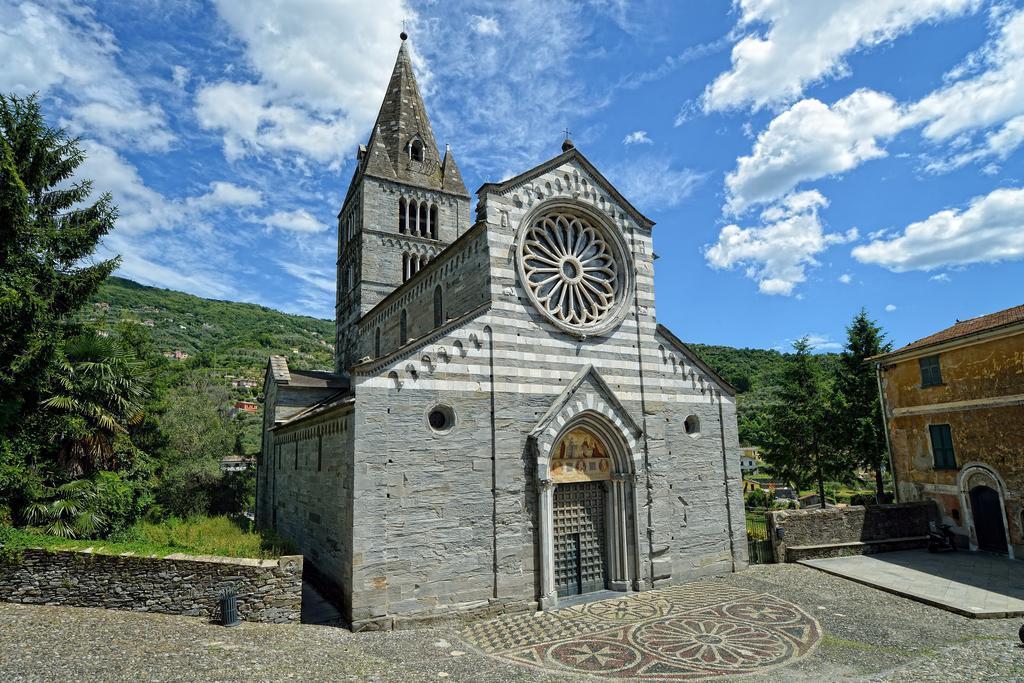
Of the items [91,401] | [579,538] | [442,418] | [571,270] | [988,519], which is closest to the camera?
[442,418]

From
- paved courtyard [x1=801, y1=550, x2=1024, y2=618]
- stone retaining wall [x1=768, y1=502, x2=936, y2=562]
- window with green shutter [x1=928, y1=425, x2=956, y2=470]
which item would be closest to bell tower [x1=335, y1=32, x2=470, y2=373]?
stone retaining wall [x1=768, y1=502, x2=936, y2=562]

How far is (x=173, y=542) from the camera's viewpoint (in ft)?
45.7

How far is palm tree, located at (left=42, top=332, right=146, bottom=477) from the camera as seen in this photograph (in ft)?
49.8

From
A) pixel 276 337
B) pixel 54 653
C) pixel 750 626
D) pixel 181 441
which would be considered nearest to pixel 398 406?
pixel 54 653

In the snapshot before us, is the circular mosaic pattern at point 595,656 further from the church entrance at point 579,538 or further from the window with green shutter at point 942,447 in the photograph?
the window with green shutter at point 942,447

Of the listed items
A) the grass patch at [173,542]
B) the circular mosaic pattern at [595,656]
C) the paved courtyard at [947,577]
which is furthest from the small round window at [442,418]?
the paved courtyard at [947,577]

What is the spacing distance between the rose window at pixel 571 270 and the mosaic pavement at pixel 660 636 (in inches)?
308

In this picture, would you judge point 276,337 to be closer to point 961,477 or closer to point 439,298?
point 439,298

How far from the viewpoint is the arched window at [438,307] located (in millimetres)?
17844

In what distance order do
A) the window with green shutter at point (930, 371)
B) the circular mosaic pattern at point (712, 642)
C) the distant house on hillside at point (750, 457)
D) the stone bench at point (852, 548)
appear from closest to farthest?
the circular mosaic pattern at point (712, 642) → the stone bench at point (852, 548) → the window with green shutter at point (930, 371) → the distant house on hillside at point (750, 457)

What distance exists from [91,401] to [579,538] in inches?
585

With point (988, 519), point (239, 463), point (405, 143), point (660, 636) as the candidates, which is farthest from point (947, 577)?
point (239, 463)

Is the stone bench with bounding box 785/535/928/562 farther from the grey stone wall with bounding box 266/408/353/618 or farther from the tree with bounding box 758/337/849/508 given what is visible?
the grey stone wall with bounding box 266/408/353/618

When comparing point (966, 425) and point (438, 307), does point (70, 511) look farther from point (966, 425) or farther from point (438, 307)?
point (966, 425)
